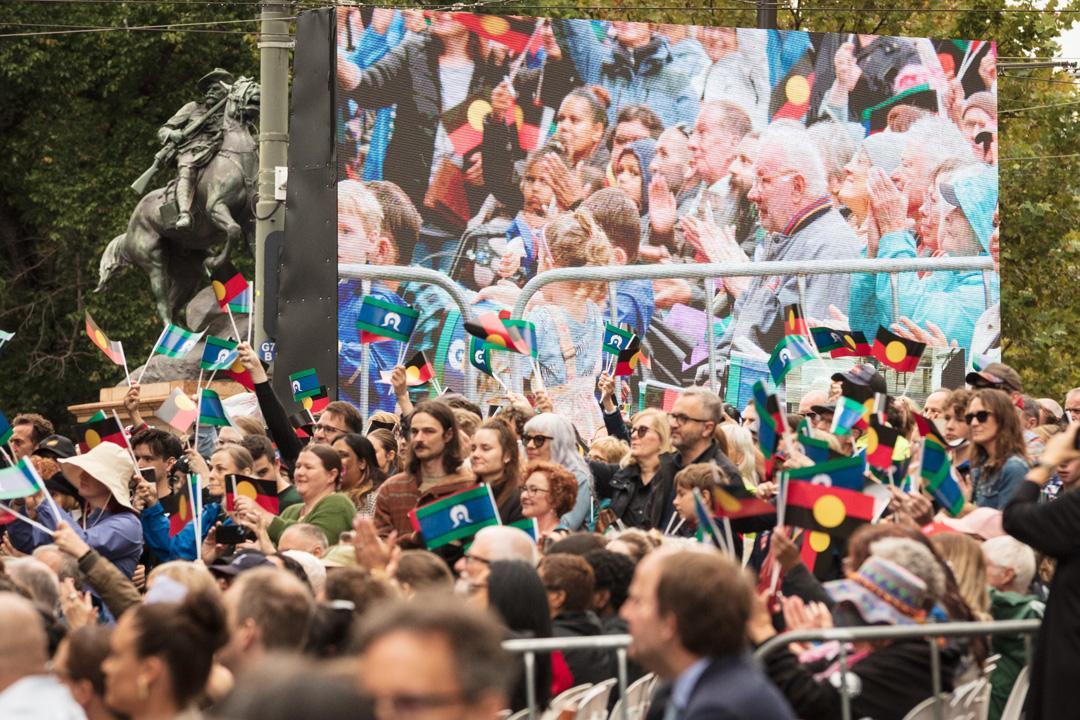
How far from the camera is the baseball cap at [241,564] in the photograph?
6.78 meters

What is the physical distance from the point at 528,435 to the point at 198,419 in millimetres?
3363

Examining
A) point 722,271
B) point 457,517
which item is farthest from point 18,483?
point 722,271

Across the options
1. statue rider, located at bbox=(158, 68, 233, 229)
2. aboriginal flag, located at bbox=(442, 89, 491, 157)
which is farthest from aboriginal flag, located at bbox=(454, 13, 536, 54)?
statue rider, located at bbox=(158, 68, 233, 229)

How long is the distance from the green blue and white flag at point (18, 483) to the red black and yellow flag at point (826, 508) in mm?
3311

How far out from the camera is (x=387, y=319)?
1353 cm

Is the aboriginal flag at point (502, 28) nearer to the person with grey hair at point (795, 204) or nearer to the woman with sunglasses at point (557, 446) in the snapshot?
the person with grey hair at point (795, 204)

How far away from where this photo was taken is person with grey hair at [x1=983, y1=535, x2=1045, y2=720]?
6648 mm

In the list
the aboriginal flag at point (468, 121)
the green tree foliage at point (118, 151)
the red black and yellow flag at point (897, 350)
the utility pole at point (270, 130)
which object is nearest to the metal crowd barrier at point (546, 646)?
the red black and yellow flag at point (897, 350)

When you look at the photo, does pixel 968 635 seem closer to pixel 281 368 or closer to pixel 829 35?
pixel 281 368

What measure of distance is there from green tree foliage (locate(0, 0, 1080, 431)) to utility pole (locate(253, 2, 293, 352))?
9430mm

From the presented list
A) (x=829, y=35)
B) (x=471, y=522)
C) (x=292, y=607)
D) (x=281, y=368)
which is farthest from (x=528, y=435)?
(x=829, y=35)

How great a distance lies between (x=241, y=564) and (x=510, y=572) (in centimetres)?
144

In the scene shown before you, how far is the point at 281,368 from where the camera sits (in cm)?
1673

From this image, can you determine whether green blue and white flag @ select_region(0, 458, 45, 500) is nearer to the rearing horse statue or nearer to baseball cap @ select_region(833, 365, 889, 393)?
baseball cap @ select_region(833, 365, 889, 393)
